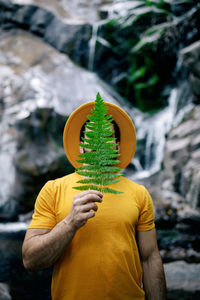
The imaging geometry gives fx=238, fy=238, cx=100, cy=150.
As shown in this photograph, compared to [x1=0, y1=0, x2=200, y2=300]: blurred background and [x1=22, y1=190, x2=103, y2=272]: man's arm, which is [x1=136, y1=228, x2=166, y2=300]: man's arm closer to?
[x1=22, y1=190, x2=103, y2=272]: man's arm

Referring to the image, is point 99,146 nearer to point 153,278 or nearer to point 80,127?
point 80,127

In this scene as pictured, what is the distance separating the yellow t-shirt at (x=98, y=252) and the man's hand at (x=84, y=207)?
21cm

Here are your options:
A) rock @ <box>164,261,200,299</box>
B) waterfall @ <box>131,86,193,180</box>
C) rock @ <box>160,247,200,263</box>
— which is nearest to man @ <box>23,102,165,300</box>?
rock @ <box>164,261,200,299</box>

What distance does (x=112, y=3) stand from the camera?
13594mm

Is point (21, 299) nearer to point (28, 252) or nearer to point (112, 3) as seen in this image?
point (28, 252)

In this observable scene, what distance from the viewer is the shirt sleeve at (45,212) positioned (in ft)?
4.74

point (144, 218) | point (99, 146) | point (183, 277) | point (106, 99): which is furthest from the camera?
point (106, 99)

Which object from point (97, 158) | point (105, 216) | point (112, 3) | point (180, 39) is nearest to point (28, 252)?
point (105, 216)

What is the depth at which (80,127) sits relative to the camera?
1699 mm

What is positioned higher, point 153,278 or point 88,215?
point 88,215

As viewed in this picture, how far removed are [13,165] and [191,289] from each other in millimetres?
5857

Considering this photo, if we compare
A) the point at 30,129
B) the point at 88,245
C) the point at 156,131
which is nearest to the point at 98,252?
the point at 88,245

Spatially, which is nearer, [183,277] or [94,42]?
[183,277]

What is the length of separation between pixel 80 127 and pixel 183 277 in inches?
143
